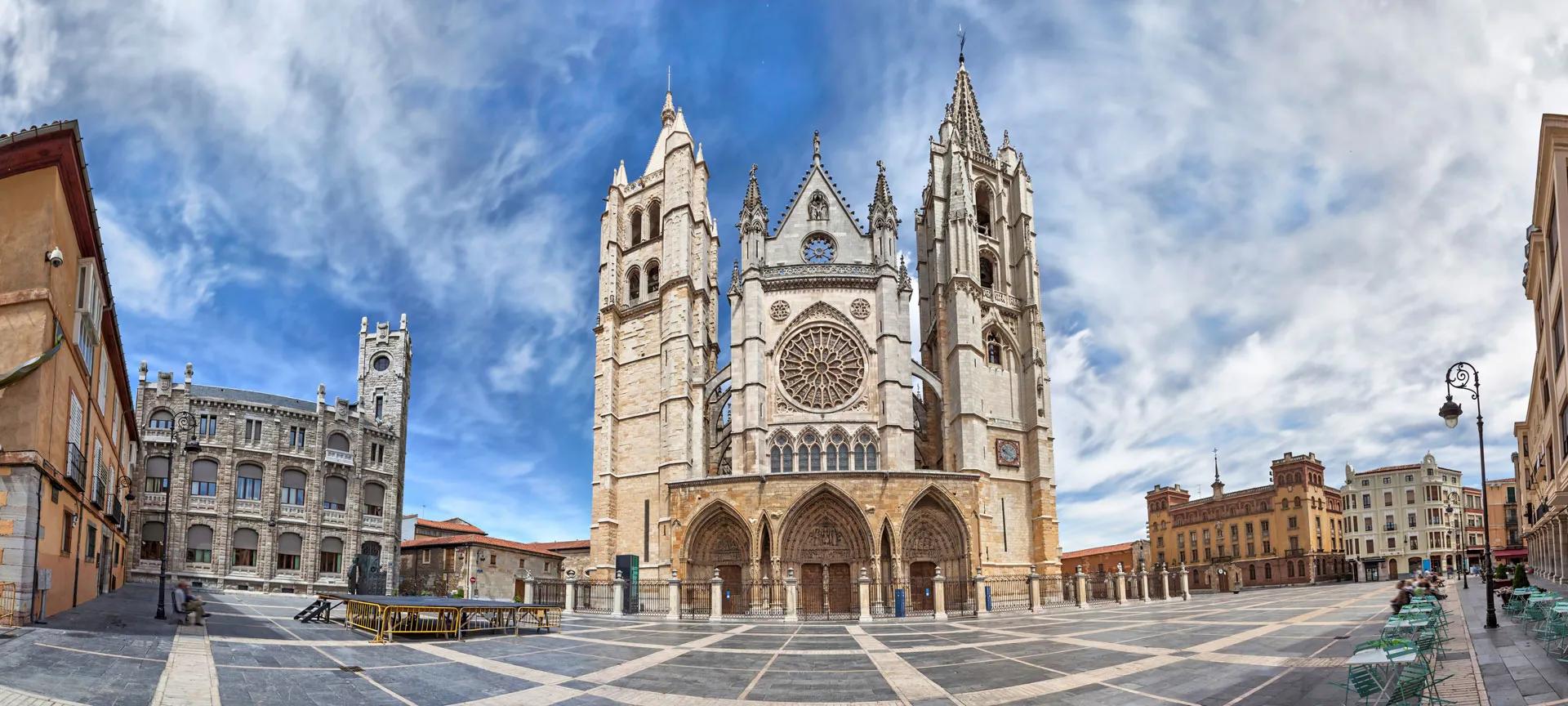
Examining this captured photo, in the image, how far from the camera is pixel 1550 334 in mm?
23734

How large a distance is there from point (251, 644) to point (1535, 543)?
5422 centimetres

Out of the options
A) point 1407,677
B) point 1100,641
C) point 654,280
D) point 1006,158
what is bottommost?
point 1100,641

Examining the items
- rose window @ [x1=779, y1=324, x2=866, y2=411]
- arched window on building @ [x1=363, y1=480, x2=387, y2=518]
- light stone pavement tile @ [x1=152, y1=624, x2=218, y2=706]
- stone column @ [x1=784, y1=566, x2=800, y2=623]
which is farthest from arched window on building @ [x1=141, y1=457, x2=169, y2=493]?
light stone pavement tile @ [x1=152, y1=624, x2=218, y2=706]

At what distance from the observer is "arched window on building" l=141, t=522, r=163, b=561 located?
143 ft

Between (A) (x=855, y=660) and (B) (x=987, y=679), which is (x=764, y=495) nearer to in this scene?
(A) (x=855, y=660)

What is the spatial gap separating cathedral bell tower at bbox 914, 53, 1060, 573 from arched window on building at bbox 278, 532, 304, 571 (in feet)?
113

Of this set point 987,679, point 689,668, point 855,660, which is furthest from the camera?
point 855,660

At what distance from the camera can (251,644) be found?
16375 millimetres

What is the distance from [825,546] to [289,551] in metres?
29.8

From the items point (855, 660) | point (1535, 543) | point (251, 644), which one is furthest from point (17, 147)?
point (1535, 543)

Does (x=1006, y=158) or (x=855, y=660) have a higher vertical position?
(x=1006, y=158)

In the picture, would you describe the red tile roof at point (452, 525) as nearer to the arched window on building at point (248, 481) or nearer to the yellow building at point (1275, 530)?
the arched window on building at point (248, 481)

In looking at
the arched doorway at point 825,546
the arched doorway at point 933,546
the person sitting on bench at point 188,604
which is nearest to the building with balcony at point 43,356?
the person sitting on bench at point 188,604

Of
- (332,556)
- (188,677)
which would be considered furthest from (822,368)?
(188,677)
